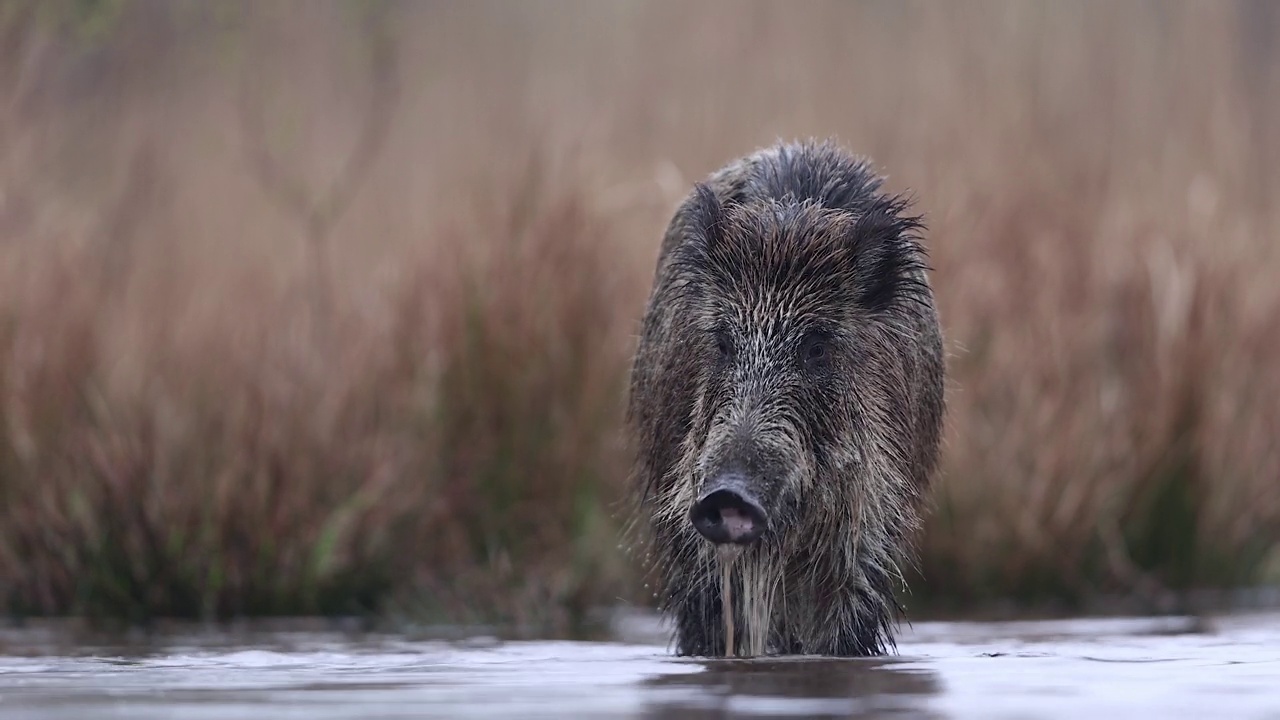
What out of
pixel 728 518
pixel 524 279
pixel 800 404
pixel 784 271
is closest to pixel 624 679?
pixel 728 518

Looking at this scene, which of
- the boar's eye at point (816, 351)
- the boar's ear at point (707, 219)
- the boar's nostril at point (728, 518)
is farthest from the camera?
the boar's ear at point (707, 219)

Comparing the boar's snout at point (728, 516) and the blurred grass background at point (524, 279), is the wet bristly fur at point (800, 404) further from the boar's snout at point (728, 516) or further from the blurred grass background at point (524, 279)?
the blurred grass background at point (524, 279)

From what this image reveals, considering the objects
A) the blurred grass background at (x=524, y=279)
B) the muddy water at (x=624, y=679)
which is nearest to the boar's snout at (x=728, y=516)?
the muddy water at (x=624, y=679)

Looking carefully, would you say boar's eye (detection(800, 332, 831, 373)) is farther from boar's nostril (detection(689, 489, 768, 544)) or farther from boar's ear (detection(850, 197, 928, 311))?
boar's nostril (detection(689, 489, 768, 544))

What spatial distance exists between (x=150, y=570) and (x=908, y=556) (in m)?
2.76

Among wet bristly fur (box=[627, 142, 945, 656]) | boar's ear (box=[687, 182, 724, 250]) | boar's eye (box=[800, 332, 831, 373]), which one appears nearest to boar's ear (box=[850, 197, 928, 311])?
wet bristly fur (box=[627, 142, 945, 656])

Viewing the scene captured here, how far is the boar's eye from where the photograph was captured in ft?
18.9

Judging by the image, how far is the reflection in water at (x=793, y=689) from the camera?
410 cm

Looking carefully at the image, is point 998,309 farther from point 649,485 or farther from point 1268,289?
point 649,485

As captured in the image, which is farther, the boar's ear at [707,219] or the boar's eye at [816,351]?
the boar's ear at [707,219]

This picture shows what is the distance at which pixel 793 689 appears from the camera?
454 centimetres

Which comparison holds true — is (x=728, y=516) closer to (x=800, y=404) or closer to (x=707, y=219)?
(x=800, y=404)

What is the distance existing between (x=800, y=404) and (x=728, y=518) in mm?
695

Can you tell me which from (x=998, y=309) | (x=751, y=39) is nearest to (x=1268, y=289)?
(x=998, y=309)
